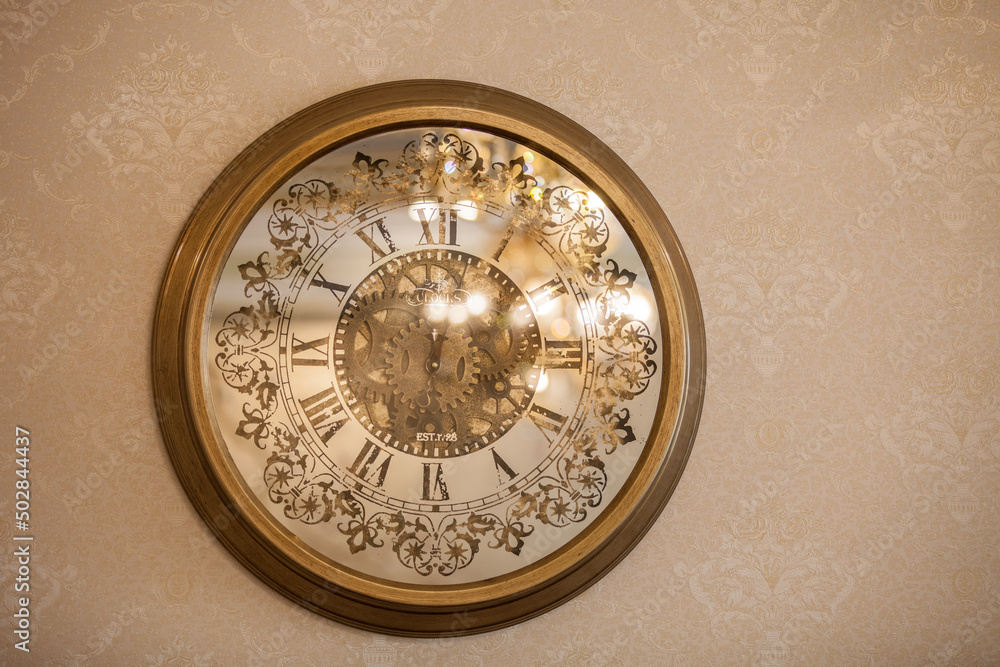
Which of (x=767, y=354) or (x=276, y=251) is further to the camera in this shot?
(x=767, y=354)

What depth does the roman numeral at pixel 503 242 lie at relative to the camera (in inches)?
54.2

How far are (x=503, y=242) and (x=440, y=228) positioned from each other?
142 mm

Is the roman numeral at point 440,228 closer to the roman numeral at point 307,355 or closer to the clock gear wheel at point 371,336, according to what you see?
the clock gear wheel at point 371,336

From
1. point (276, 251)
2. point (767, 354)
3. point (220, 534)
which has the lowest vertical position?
point (220, 534)

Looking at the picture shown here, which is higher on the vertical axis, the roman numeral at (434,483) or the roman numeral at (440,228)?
the roman numeral at (440,228)

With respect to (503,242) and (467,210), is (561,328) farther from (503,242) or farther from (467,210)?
(467,210)

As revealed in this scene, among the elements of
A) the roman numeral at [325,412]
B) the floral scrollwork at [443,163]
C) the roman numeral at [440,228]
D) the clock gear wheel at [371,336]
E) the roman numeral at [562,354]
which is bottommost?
the roman numeral at [325,412]

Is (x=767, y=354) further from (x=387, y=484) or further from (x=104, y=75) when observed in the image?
(x=104, y=75)

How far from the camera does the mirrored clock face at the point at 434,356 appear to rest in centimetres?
131

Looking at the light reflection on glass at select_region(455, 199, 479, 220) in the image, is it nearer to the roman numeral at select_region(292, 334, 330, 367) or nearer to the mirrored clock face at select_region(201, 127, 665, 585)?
the mirrored clock face at select_region(201, 127, 665, 585)

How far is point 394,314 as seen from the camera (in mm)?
1342

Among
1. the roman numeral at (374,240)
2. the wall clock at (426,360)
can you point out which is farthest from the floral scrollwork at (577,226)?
the roman numeral at (374,240)

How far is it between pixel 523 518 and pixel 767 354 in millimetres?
689

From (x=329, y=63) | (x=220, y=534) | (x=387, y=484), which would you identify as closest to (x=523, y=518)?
(x=387, y=484)
